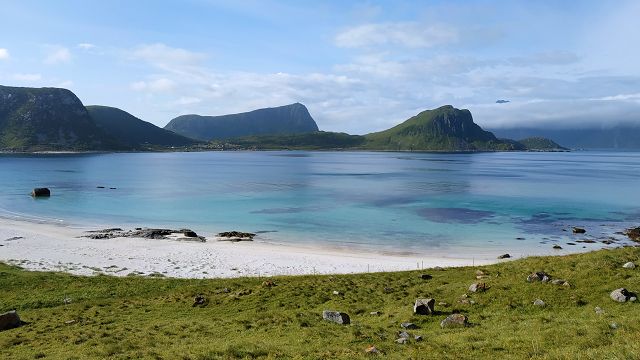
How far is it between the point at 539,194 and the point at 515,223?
52.6 meters

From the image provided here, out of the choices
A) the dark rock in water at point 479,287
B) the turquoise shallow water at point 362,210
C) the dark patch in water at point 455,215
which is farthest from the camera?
the dark patch in water at point 455,215

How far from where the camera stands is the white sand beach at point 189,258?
47188 millimetres

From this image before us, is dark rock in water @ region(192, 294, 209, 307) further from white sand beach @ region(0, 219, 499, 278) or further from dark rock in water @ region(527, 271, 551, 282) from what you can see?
dark rock in water @ region(527, 271, 551, 282)

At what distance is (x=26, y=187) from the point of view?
13612cm

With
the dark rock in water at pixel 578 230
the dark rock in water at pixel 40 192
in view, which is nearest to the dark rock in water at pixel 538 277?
the dark rock in water at pixel 578 230

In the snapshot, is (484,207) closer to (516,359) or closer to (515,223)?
(515,223)

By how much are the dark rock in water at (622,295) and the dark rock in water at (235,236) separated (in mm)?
49638

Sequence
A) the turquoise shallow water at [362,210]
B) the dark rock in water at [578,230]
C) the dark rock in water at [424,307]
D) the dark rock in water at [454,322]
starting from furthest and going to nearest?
the dark rock in water at [578,230], the turquoise shallow water at [362,210], the dark rock in water at [424,307], the dark rock in water at [454,322]

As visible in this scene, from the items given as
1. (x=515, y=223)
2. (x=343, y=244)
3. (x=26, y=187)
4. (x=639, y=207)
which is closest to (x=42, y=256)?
(x=343, y=244)

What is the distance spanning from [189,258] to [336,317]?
32183mm

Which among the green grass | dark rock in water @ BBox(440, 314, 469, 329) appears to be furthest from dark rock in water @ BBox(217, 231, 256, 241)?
dark rock in water @ BBox(440, 314, 469, 329)

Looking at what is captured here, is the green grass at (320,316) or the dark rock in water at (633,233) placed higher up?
the green grass at (320,316)

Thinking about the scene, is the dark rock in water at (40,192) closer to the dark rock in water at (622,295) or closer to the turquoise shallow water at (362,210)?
the turquoise shallow water at (362,210)

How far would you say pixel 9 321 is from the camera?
91.5 feet
